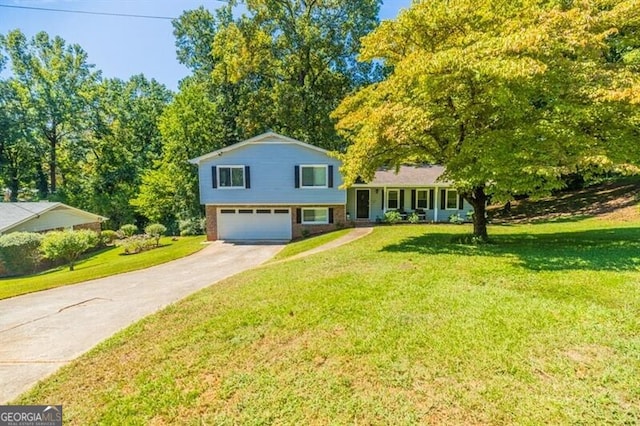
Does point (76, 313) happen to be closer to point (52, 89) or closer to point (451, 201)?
point (451, 201)

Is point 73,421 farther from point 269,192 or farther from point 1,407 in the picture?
point 269,192

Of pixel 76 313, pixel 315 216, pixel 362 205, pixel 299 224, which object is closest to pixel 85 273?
pixel 76 313

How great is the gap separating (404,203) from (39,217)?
888 inches

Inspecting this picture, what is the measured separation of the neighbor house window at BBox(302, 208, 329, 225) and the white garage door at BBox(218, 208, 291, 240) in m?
1.04

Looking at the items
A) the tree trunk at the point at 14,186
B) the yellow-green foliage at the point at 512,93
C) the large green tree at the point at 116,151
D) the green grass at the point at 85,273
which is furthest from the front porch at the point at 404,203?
the tree trunk at the point at 14,186

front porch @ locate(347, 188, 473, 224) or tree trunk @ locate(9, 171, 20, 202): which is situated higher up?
tree trunk @ locate(9, 171, 20, 202)

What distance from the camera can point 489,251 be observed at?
10.3 metres

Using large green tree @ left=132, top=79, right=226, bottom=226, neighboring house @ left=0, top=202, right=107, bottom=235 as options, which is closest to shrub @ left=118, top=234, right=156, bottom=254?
neighboring house @ left=0, top=202, right=107, bottom=235

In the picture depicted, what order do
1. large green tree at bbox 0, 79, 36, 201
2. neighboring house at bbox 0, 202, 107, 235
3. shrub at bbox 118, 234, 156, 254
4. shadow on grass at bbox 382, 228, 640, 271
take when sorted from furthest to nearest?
large green tree at bbox 0, 79, 36, 201
shrub at bbox 118, 234, 156, 254
neighboring house at bbox 0, 202, 107, 235
shadow on grass at bbox 382, 228, 640, 271

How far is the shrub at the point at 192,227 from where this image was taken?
2545 cm

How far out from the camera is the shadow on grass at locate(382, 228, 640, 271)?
805 centimetres

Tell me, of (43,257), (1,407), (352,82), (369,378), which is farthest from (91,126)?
(369,378)

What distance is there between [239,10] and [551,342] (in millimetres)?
28562

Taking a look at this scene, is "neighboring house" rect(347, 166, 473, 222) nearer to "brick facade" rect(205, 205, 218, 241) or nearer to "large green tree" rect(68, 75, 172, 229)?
Answer: "brick facade" rect(205, 205, 218, 241)
